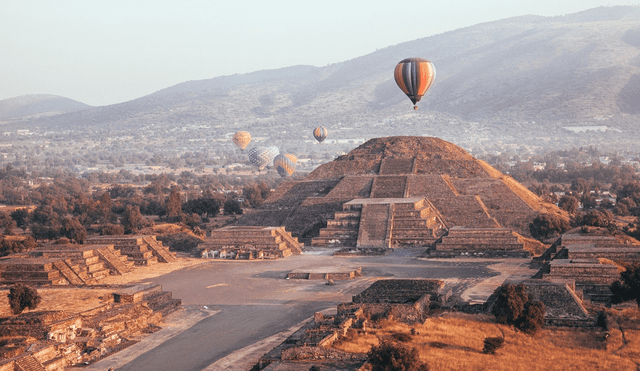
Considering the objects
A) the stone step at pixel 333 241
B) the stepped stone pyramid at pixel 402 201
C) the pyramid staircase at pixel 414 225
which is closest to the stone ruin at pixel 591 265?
the stepped stone pyramid at pixel 402 201

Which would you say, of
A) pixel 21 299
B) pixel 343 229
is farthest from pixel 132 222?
pixel 21 299

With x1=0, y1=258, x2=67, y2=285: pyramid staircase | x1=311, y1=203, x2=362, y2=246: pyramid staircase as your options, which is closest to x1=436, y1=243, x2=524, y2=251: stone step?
x1=311, y1=203, x2=362, y2=246: pyramid staircase

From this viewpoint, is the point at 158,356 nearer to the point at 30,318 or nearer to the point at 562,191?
the point at 30,318

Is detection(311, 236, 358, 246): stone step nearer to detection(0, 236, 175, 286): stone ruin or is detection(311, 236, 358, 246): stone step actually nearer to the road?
the road

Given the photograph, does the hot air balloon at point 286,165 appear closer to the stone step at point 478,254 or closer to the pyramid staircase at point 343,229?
the pyramid staircase at point 343,229

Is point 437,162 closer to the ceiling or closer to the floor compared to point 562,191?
closer to the ceiling

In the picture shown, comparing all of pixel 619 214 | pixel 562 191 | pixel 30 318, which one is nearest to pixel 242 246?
pixel 30 318
